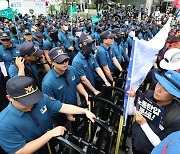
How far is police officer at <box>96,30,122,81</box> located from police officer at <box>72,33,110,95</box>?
1.14ft

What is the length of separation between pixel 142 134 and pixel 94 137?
2.50 ft

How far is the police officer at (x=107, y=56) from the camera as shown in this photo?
14.1 ft

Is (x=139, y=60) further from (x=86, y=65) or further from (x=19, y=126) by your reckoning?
(x=86, y=65)

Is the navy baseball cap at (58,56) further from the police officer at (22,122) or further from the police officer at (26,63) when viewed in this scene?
the police officer at (22,122)

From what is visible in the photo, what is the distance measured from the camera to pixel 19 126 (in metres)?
1.90

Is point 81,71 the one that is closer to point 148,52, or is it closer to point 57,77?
point 57,77

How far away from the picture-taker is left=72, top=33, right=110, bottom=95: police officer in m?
3.65

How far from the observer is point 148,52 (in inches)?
72.9

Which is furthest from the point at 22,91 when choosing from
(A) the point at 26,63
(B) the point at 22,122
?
(A) the point at 26,63

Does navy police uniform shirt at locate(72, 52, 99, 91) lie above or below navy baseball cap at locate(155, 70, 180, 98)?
below

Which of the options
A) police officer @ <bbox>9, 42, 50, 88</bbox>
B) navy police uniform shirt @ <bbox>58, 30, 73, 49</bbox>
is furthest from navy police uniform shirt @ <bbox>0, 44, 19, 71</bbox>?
navy police uniform shirt @ <bbox>58, 30, 73, 49</bbox>

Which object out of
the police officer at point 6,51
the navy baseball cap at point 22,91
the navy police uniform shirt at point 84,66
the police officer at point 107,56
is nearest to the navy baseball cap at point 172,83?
the navy baseball cap at point 22,91

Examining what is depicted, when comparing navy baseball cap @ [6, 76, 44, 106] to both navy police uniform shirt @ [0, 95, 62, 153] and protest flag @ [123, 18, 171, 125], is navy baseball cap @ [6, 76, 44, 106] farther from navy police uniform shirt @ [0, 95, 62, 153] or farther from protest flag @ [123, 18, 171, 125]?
protest flag @ [123, 18, 171, 125]

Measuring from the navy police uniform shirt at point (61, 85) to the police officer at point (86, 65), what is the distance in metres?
0.45
